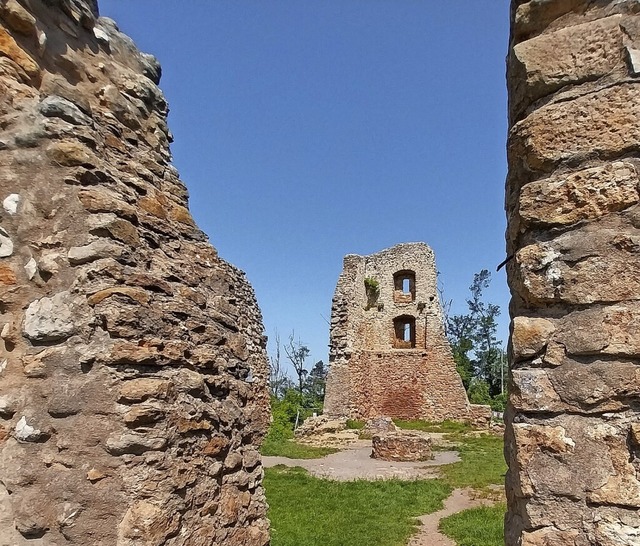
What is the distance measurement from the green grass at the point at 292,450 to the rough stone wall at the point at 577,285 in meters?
11.9

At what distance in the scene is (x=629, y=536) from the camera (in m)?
1.66

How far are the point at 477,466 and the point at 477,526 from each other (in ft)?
16.5

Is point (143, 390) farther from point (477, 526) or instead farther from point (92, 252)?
point (477, 526)

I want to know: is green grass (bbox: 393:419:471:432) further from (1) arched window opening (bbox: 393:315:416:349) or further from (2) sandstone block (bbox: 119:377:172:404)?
(2) sandstone block (bbox: 119:377:172:404)

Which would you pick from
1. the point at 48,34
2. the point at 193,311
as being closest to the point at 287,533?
the point at 193,311

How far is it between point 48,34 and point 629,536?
3596 millimetres

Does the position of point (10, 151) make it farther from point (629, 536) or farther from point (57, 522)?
point (629, 536)

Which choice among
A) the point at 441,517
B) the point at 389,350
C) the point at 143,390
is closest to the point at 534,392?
the point at 143,390

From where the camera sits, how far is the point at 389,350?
2186 cm

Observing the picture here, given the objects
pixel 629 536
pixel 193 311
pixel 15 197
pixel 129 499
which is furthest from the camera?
pixel 193 311

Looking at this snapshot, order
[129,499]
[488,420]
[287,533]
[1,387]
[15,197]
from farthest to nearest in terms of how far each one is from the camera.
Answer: [488,420] < [287,533] < [15,197] < [1,387] < [129,499]

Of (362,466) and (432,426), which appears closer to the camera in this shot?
(362,466)

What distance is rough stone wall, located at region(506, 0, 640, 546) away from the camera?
5.71 ft

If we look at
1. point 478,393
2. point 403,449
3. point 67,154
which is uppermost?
point 478,393
